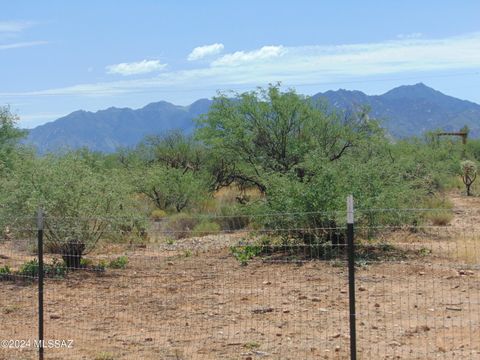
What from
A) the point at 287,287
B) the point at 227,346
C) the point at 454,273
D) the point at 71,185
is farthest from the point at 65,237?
the point at 454,273

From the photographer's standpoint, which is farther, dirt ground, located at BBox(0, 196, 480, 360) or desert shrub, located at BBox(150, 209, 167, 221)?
desert shrub, located at BBox(150, 209, 167, 221)

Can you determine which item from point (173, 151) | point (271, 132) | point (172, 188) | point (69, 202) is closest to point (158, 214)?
point (172, 188)

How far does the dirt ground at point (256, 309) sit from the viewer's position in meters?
8.87

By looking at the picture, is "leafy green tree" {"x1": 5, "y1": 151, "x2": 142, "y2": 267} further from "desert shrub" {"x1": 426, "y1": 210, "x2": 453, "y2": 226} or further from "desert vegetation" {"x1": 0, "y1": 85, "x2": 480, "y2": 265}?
"desert shrub" {"x1": 426, "y1": 210, "x2": 453, "y2": 226}

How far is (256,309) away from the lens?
11156mm

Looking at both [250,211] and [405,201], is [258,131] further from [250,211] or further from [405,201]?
[405,201]

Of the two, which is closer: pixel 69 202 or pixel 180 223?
pixel 69 202

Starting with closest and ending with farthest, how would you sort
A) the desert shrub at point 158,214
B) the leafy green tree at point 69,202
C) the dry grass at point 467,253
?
the leafy green tree at point 69,202 < the dry grass at point 467,253 < the desert shrub at point 158,214

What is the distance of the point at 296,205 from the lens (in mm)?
16500

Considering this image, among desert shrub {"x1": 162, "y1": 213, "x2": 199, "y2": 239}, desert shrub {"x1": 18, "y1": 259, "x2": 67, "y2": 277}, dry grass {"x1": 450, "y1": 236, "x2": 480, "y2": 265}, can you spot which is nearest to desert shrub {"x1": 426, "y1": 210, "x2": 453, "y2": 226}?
dry grass {"x1": 450, "y1": 236, "x2": 480, "y2": 265}

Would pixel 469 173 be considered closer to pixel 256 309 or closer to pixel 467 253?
pixel 467 253

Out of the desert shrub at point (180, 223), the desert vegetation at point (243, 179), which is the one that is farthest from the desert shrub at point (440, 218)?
the desert shrub at point (180, 223)

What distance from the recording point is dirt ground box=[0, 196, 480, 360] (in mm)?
8867

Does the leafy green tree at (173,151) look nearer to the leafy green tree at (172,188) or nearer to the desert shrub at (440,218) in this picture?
the leafy green tree at (172,188)
